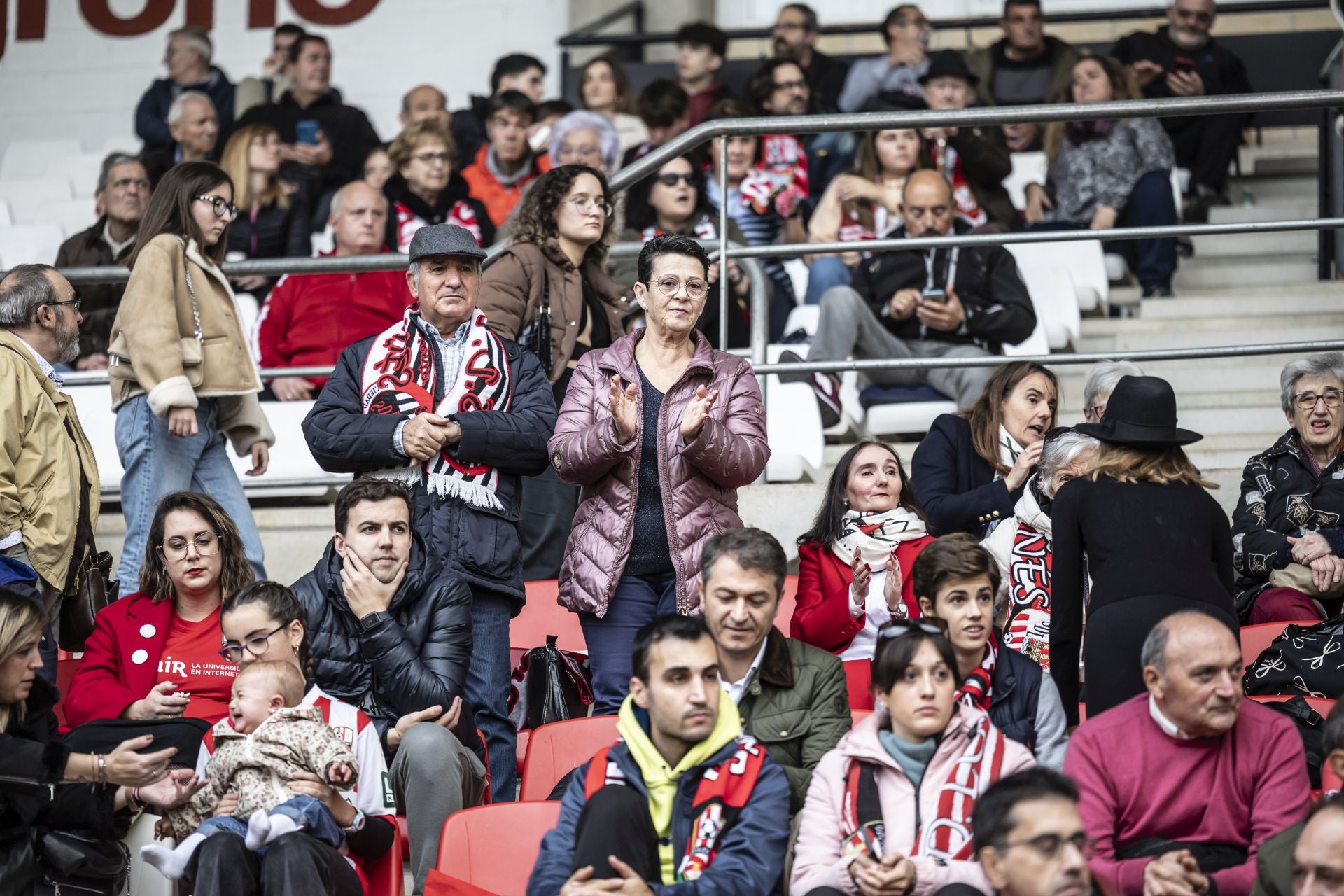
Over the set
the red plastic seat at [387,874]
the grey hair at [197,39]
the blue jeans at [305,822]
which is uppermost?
the grey hair at [197,39]

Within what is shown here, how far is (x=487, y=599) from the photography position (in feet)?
15.1

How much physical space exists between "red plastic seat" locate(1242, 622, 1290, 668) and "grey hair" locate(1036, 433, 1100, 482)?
25.8 inches

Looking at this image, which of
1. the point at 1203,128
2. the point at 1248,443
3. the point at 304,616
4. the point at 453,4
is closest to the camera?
the point at 304,616

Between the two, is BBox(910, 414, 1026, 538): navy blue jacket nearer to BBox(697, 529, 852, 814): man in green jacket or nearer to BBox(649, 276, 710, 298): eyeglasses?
BBox(649, 276, 710, 298): eyeglasses

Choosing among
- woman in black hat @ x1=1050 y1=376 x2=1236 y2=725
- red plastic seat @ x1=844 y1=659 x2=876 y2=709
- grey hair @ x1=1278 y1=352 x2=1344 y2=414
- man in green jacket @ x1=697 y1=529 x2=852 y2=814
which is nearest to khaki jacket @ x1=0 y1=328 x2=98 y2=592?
man in green jacket @ x1=697 y1=529 x2=852 y2=814

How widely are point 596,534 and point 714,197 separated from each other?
3491mm

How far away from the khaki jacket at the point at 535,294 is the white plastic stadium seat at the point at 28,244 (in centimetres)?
466

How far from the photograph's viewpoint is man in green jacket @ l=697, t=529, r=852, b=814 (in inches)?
159

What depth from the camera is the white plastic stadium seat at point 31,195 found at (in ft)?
33.1

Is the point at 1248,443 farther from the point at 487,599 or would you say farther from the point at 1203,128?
the point at 487,599

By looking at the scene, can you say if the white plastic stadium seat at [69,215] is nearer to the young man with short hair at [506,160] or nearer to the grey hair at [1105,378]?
the young man with short hair at [506,160]

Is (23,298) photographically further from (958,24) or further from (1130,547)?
(958,24)

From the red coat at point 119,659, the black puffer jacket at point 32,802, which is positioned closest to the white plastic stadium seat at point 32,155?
the red coat at point 119,659

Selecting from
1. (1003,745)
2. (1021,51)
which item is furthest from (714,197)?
(1003,745)
